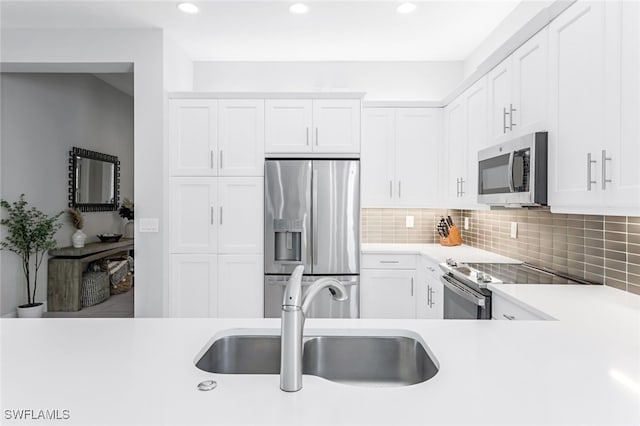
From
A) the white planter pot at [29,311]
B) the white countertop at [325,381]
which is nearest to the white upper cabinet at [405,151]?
the white countertop at [325,381]

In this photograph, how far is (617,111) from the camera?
1589 millimetres

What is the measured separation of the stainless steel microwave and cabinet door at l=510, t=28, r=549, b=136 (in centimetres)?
11

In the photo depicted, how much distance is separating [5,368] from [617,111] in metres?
2.21

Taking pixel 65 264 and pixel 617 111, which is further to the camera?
pixel 65 264

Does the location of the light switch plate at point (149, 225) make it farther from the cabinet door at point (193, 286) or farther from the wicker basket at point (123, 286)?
the wicker basket at point (123, 286)

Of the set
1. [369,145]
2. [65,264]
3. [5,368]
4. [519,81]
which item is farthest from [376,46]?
[65,264]

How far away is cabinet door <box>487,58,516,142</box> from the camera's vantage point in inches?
99.3

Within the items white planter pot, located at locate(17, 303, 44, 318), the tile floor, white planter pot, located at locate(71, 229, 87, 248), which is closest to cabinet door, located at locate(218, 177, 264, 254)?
the tile floor

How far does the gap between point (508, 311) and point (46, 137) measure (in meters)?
4.90

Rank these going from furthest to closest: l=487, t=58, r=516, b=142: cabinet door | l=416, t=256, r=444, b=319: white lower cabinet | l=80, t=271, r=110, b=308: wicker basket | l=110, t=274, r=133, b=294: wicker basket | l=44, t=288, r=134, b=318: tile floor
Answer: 1. l=110, t=274, r=133, b=294: wicker basket
2. l=80, t=271, r=110, b=308: wicker basket
3. l=44, t=288, r=134, b=318: tile floor
4. l=416, t=256, r=444, b=319: white lower cabinet
5. l=487, t=58, r=516, b=142: cabinet door

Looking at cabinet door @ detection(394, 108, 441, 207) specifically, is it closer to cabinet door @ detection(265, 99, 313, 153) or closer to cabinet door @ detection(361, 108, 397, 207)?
cabinet door @ detection(361, 108, 397, 207)

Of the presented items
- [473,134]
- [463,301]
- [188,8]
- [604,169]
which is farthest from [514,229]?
[188,8]

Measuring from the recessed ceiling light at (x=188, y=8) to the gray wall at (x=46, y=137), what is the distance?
2392 millimetres

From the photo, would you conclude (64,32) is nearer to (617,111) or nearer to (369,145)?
(369,145)
